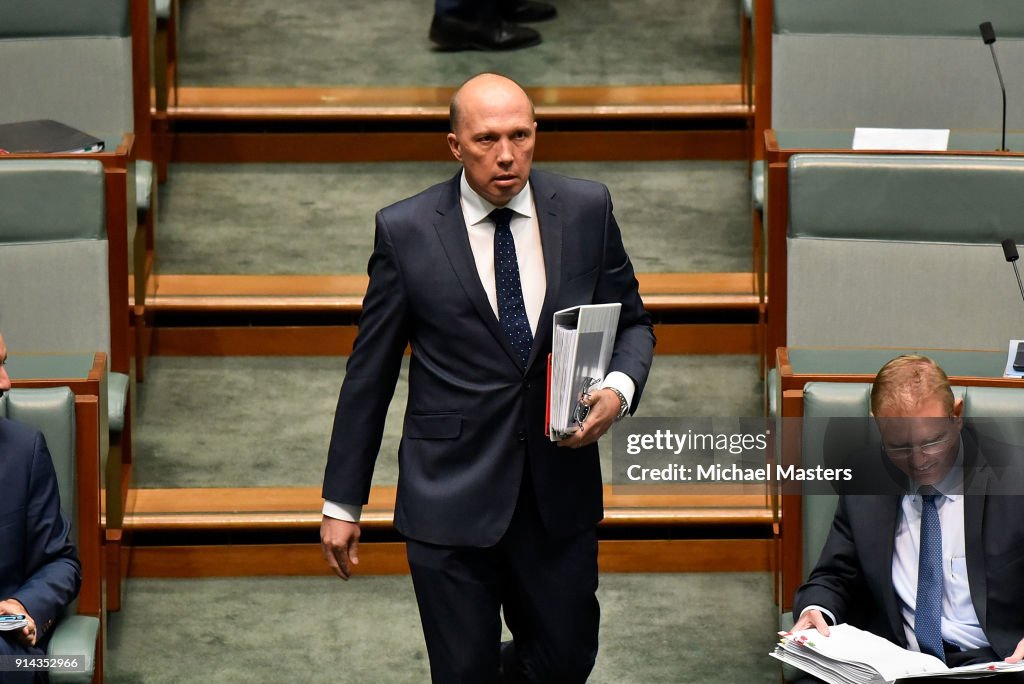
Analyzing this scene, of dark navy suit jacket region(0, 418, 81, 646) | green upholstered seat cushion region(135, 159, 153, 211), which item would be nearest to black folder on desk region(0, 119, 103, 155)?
green upholstered seat cushion region(135, 159, 153, 211)

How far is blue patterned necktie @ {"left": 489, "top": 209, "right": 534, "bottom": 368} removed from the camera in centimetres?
89

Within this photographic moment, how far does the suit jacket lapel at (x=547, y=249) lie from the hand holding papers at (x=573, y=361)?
18 mm

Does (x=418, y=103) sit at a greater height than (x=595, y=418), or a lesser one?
greater

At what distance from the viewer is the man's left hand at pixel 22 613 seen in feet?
3.09

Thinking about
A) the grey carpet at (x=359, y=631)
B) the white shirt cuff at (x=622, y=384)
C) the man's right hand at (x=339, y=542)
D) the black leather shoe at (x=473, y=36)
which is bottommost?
the grey carpet at (x=359, y=631)

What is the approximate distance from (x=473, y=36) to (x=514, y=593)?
117 cm

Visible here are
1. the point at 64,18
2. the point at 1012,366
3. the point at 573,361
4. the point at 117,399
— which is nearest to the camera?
the point at 573,361

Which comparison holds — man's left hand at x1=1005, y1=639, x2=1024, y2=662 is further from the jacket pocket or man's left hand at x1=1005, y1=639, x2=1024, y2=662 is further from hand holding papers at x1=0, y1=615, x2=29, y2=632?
hand holding papers at x1=0, y1=615, x2=29, y2=632

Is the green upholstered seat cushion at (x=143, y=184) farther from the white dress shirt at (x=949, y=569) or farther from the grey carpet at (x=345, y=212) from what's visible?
the white dress shirt at (x=949, y=569)

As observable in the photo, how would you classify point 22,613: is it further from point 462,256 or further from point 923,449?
point 923,449

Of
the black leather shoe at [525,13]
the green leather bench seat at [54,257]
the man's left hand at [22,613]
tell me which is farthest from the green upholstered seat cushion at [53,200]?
the black leather shoe at [525,13]

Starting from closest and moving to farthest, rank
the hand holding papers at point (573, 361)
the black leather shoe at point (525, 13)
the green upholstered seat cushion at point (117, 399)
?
the hand holding papers at point (573, 361), the green upholstered seat cushion at point (117, 399), the black leather shoe at point (525, 13)

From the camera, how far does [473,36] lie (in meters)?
1.98

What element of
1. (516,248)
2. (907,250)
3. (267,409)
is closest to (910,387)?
(516,248)
